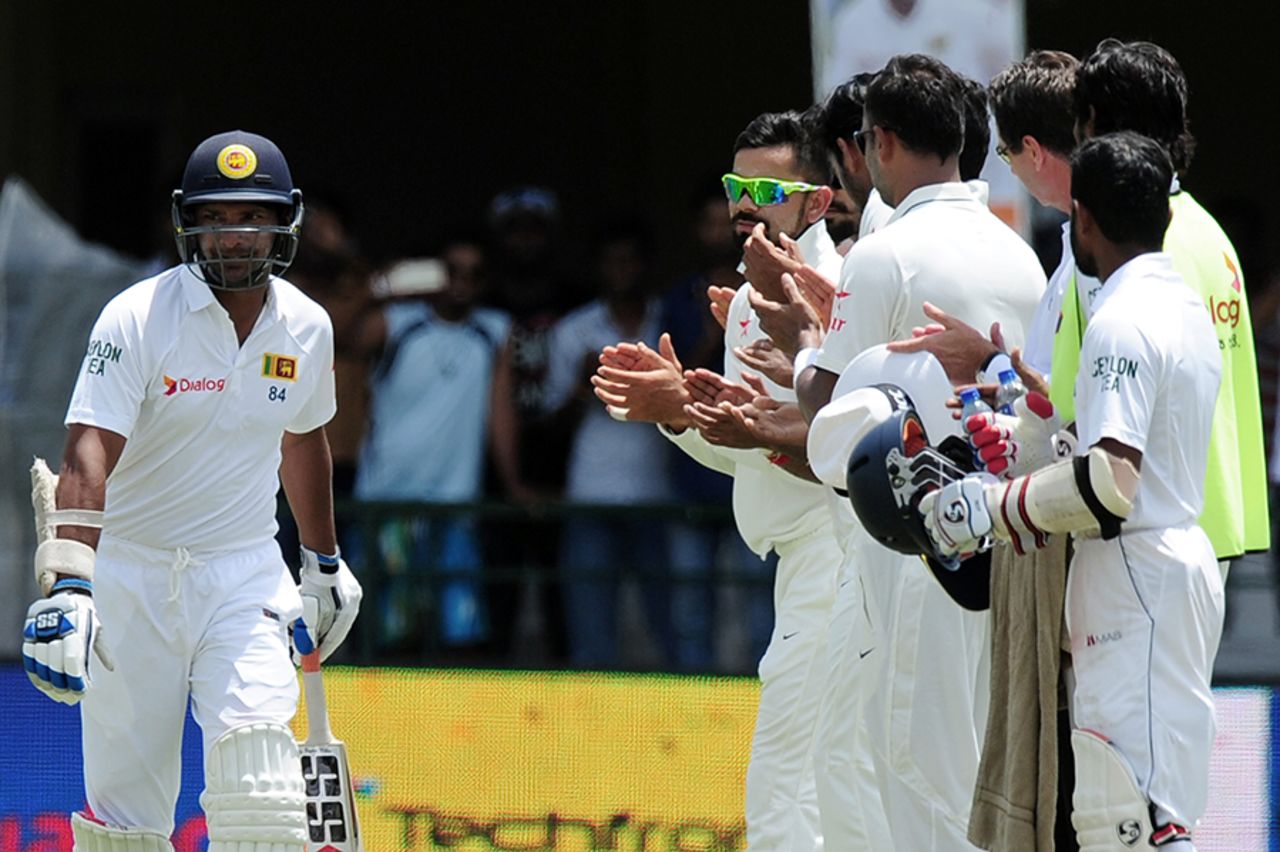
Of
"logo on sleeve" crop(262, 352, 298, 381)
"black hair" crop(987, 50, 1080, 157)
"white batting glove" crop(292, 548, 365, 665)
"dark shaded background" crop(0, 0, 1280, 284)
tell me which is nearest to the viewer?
"black hair" crop(987, 50, 1080, 157)

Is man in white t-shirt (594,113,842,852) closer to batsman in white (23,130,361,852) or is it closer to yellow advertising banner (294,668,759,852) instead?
batsman in white (23,130,361,852)

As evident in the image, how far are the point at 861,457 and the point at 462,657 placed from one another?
4.53 meters

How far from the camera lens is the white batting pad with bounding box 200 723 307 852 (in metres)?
5.29

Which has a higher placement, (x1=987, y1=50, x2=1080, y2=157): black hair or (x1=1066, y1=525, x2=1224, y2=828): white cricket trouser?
(x1=987, y1=50, x2=1080, y2=157): black hair

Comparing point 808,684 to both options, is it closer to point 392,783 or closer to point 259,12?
point 392,783

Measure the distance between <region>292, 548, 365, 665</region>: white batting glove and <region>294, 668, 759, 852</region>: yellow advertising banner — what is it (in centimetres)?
166

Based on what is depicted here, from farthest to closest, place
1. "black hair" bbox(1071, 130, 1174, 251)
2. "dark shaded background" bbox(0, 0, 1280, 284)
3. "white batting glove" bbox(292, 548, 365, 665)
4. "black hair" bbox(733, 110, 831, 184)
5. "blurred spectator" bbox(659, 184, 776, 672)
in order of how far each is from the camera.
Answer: "dark shaded background" bbox(0, 0, 1280, 284)
"blurred spectator" bbox(659, 184, 776, 672)
"black hair" bbox(733, 110, 831, 184)
"white batting glove" bbox(292, 548, 365, 665)
"black hair" bbox(1071, 130, 1174, 251)

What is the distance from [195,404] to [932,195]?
1.93 m

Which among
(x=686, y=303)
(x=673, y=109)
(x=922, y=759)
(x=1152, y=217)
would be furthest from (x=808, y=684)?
(x=673, y=109)

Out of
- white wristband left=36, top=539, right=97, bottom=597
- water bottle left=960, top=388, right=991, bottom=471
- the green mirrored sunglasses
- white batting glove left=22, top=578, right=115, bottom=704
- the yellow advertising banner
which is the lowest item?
the yellow advertising banner

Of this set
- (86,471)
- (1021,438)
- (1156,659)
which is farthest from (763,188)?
(1156,659)

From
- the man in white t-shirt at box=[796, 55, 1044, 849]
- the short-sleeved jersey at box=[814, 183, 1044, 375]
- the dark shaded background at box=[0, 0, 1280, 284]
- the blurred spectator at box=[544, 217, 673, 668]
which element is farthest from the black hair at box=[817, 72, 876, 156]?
the dark shaded background at box=[0, 0, 1280, 284]

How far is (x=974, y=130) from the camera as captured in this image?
527 cm

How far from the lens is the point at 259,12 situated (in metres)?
13.1
